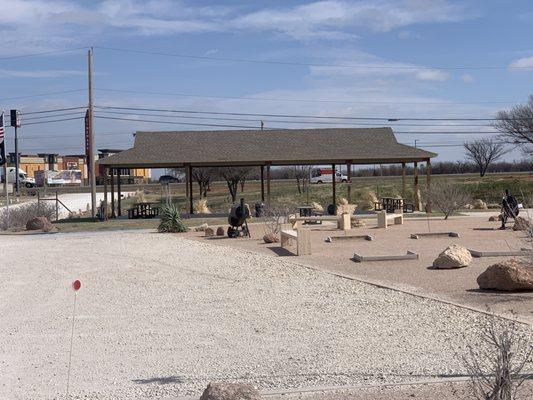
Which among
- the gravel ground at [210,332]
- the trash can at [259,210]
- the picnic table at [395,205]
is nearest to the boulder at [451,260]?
the gravel ground at [210,332]

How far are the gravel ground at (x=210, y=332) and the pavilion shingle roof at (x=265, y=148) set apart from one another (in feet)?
68.5

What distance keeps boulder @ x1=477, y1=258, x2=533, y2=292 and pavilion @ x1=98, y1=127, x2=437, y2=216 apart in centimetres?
2299

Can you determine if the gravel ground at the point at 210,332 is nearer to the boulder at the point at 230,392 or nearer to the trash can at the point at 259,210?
the boulder at the point at 230,392

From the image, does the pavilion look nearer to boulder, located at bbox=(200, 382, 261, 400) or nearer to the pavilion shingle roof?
the pavilion shingle roof

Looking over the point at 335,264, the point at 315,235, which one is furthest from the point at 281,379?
the point at 315,235

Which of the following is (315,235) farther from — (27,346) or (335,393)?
(335,393)

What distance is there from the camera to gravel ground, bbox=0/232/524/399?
7.86 metres

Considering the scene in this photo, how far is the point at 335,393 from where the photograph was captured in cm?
713

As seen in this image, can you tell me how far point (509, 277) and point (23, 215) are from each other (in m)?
28.2

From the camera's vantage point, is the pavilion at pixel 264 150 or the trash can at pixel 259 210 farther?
the pavilion at pixel 264 150

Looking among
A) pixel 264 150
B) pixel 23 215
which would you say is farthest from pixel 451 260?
pixel 23 215

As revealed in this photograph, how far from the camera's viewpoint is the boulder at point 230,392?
19.1 feet

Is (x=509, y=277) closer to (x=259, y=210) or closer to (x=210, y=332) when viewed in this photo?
(x=210, y=332)

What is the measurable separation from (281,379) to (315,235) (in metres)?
18.9
